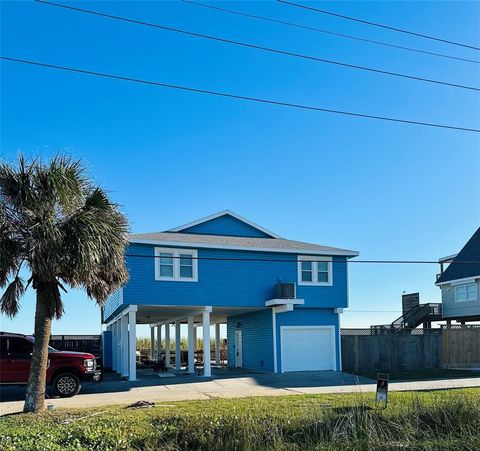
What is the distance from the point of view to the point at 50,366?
18.9m

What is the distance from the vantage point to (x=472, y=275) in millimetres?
37594

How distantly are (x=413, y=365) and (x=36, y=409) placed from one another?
20029 millimetres

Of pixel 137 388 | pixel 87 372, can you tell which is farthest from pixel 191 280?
pixel 87 372

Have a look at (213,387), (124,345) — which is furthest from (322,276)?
(124,345)

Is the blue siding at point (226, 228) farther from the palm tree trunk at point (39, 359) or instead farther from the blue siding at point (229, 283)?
the palm tree trunk at point (39, 359)

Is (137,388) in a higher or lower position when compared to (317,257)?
lower

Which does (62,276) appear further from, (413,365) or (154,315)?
(413,365)

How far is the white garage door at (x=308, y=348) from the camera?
27078 millimetres

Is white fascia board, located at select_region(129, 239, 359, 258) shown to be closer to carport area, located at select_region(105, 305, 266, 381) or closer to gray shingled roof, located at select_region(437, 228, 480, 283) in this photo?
carport area, located at select_region(105, 305, 266, 381)

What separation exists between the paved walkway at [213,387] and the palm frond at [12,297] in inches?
110

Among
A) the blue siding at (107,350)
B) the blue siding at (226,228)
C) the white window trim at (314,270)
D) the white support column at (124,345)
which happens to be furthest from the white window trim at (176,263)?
the blue siding at (107,350)

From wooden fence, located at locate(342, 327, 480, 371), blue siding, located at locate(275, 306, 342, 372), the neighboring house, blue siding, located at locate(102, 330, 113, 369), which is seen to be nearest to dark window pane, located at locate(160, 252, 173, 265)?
blue siding, located at locate(275, 306, 342, 372)

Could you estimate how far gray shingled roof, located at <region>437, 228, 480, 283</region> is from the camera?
38.1 meters

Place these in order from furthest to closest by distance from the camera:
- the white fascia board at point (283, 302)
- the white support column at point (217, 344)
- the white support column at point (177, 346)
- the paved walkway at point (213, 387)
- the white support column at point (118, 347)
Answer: the white support column at point (217, 344)
the white support column at point (177, 346)
the white support column at point (118, 347)
the white fascia board at point (283, 302)
the paved walkway at point (213, 387)
